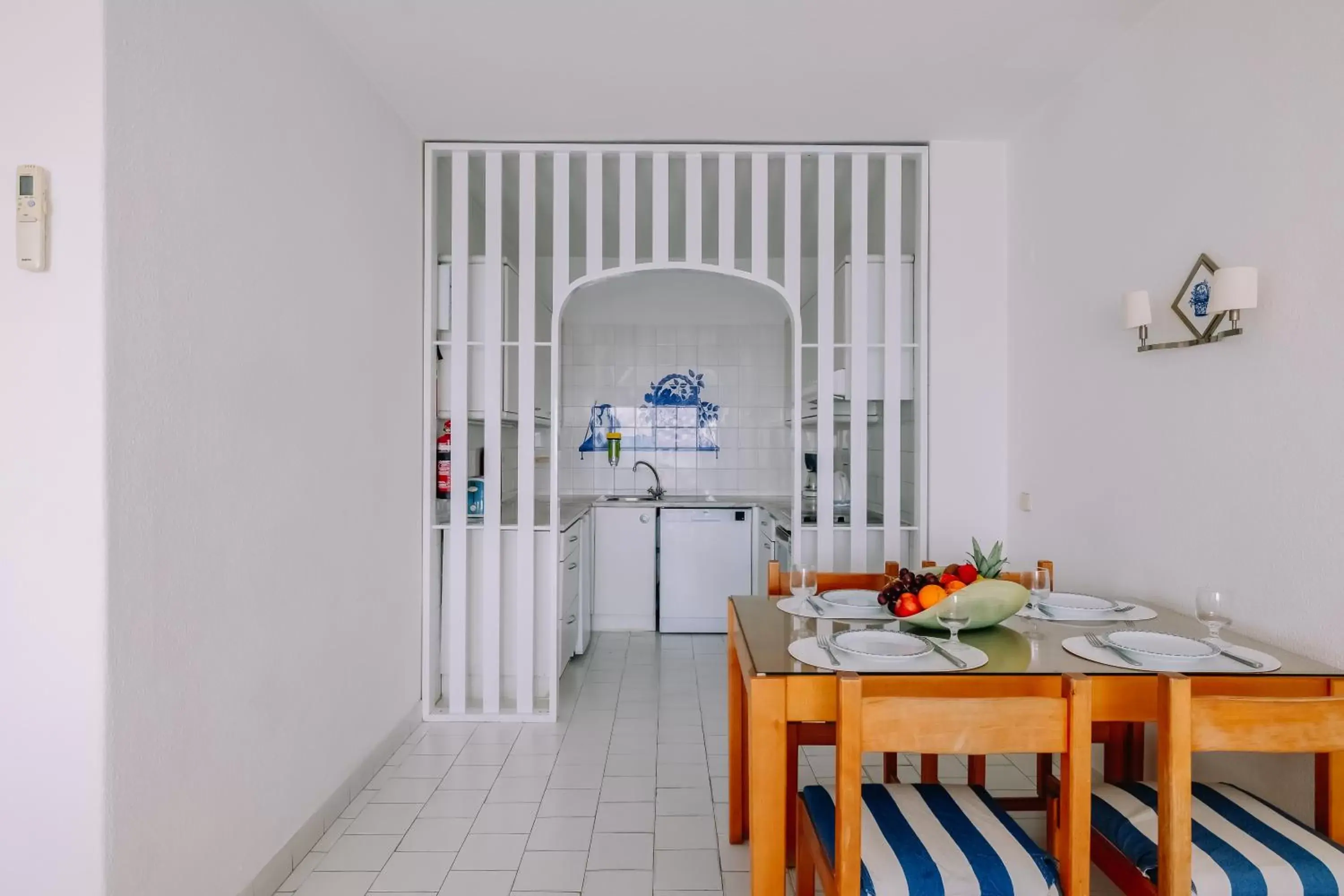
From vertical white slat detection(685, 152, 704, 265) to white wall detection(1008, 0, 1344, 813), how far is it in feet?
4.50


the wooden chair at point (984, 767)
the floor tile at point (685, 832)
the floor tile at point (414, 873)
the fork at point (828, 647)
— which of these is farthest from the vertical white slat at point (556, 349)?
the fork at point (828, 647)

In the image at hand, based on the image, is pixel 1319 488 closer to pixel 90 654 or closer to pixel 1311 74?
pixel 1311 74

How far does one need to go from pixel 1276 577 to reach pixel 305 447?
2662 millimetres

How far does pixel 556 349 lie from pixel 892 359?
59.7 inches

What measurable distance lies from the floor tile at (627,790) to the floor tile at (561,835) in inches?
6.5

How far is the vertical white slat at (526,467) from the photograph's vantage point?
3408mm

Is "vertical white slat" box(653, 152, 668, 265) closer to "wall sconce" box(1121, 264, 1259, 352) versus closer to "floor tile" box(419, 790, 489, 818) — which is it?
"wall sconce" box(1121, 264, 1259, 352)

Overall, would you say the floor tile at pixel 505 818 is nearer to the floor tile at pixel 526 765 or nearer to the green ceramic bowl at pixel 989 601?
the floor tile at pixel 526 765

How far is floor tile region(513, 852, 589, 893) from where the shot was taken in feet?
6.97

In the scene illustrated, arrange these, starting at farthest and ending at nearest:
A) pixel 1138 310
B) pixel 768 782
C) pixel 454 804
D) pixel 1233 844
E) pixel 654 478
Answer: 1. pixel 654 478
2. pixel 454 804
3. pixel 1138 310
4. pixel 768 782
5. pixel 1233 844

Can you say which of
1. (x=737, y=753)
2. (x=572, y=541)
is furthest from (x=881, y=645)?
(x=572, y=541)

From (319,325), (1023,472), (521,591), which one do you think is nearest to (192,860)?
(319,325)

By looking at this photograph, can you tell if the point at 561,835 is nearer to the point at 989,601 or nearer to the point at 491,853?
the point at 491,853

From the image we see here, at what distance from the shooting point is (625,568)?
499cm
